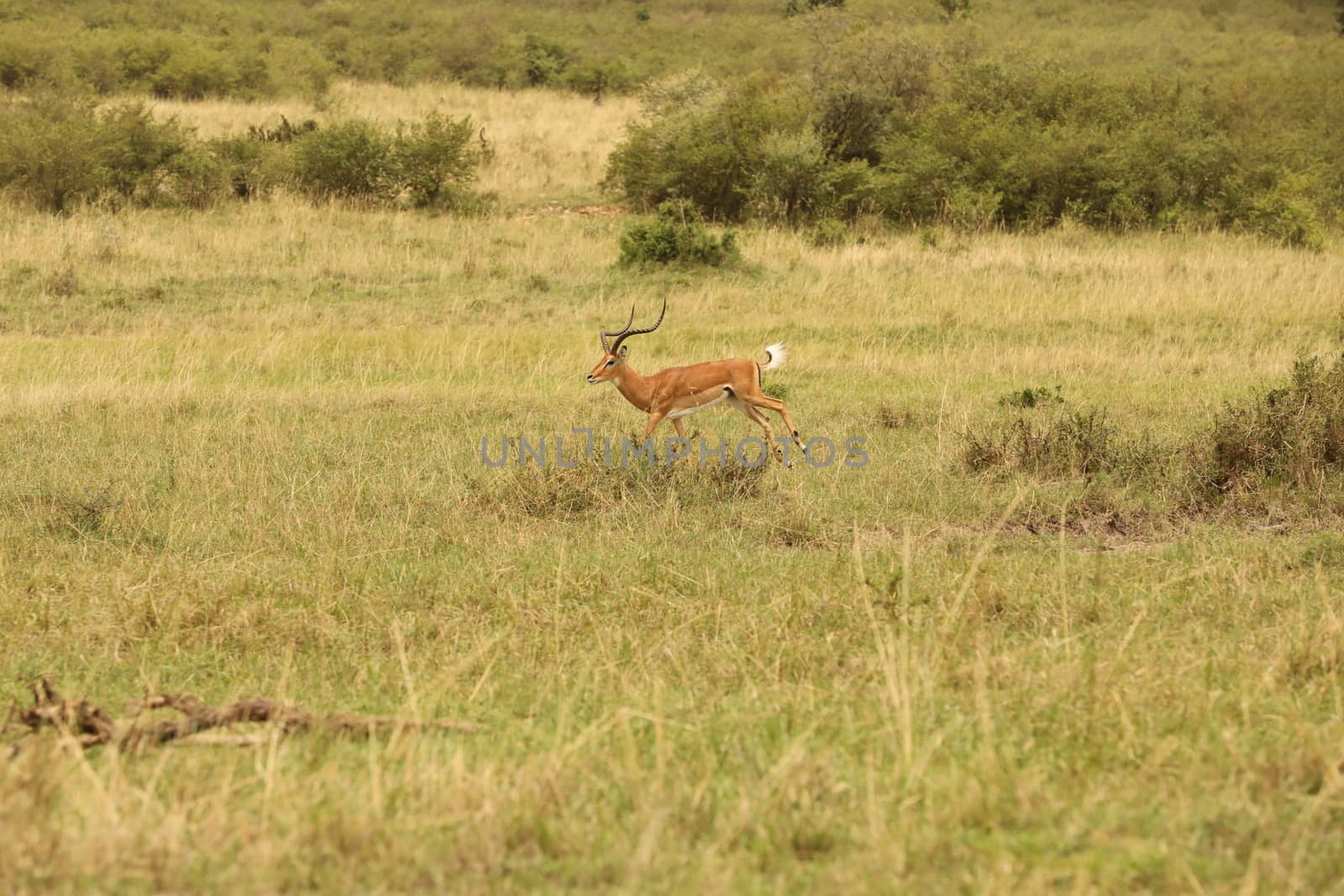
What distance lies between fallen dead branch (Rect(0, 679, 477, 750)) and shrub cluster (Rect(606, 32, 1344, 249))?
14.4 meters

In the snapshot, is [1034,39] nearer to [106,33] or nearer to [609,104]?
[609,104]

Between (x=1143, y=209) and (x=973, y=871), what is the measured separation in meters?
16.2

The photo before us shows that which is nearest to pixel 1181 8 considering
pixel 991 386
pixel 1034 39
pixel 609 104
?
pixel 1034 39

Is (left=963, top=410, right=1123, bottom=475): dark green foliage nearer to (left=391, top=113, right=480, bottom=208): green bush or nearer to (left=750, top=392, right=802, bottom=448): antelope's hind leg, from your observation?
(left=750, top=392, right=802, bottom=448): antelope's hind leg

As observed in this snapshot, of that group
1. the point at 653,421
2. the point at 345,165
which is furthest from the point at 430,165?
the point at 653,421

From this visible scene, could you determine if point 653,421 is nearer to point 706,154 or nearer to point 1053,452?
point 1053,452

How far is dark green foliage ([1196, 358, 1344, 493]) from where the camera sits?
6.89 meters

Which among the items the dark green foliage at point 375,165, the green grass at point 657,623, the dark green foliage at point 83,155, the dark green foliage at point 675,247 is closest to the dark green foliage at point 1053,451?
the green grass at point 657,623

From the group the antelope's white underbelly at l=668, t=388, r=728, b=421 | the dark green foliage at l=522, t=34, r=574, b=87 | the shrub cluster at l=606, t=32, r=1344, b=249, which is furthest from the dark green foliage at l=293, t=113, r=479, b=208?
the dark green foliage at l=522, t=34, r=574, b=87

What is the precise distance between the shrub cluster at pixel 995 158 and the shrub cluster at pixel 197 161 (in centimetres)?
273

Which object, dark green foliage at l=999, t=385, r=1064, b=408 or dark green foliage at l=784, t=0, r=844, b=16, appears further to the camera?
dark green foliage at l=784, t=0, r=844, b=16

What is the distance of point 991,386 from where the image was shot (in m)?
10.1

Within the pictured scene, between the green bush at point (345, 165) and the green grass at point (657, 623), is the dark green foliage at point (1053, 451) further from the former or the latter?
the green bush at point (345, 165)

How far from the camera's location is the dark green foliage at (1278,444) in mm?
6895
